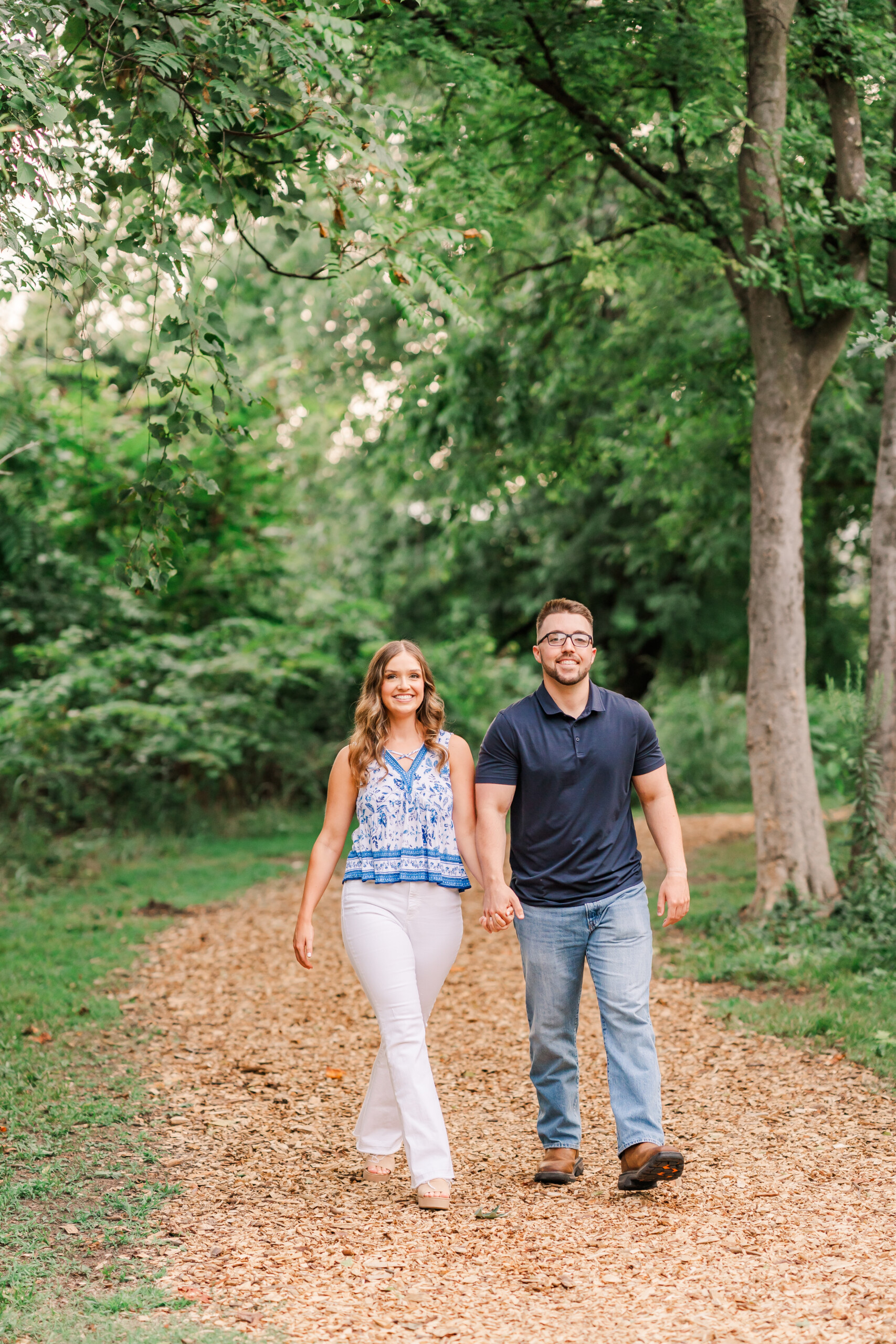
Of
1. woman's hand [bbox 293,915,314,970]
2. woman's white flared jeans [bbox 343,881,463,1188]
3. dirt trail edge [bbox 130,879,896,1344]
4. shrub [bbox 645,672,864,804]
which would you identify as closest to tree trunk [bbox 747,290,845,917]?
dirt trail edge [bbox 130,879,896,1344]

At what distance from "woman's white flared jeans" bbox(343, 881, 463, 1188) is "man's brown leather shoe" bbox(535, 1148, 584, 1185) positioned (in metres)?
0.36

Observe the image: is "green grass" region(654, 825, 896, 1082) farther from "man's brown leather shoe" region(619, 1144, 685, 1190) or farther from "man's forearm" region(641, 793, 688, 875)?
"man's forearm" region(641, 793, 688, 875)

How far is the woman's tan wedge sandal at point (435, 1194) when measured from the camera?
4.03 meters

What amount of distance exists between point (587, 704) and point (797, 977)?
3.52 meters

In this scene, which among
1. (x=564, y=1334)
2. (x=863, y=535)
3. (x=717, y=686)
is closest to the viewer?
(x=564, y=1334)

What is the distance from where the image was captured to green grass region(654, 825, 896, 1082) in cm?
600

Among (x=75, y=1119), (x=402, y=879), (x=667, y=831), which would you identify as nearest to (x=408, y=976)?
(x=402, y=879)

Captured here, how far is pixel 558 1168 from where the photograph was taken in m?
4.29

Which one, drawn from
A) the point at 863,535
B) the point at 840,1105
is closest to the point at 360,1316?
the point at 840,1105

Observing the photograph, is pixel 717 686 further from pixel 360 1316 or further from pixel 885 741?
pixel 360 1316

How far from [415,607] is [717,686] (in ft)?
16.0

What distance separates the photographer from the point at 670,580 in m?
17.8

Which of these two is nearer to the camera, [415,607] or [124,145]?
[124,145]

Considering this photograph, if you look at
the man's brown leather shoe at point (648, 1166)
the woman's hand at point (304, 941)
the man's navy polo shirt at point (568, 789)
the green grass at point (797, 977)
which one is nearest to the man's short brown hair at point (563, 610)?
the man's navy polo shirt at point (568, 789)
